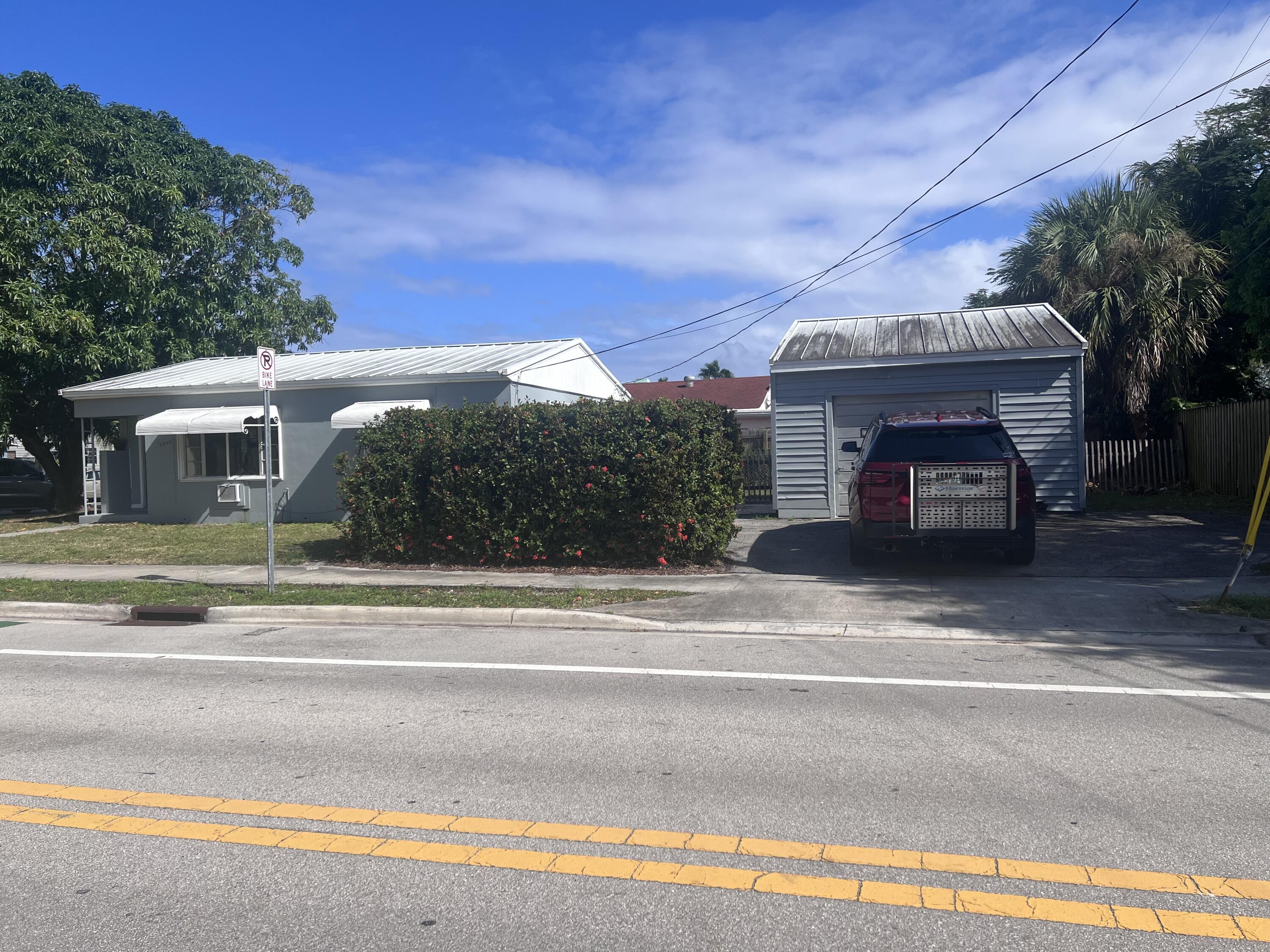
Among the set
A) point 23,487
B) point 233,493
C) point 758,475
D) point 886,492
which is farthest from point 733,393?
point 886,492

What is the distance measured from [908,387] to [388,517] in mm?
9154

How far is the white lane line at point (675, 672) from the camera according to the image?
6.55 metres

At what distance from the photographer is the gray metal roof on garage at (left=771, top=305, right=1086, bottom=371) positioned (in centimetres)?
1636

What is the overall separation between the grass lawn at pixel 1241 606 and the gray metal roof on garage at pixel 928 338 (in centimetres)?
777

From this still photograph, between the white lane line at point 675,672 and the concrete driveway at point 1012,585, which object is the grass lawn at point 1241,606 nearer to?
the concrete driveway at point 1012,585

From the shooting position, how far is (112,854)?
4191 millimetres

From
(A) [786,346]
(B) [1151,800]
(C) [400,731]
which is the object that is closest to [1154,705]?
(B) [1151,800]

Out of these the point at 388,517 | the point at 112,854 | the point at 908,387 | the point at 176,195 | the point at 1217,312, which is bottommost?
the point at 112,854

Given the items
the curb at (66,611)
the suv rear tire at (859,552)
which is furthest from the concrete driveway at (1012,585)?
the curb at (66,611)

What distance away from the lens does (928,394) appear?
16.7m

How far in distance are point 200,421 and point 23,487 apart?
9.17m

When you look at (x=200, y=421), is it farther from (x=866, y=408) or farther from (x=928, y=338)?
(x=928, y=338)

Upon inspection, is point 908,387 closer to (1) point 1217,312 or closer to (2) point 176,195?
(1) point 1217,312

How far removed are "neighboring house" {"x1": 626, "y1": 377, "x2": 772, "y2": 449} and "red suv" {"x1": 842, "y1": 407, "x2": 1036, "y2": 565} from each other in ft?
56.4
